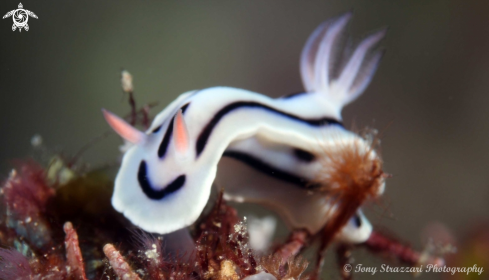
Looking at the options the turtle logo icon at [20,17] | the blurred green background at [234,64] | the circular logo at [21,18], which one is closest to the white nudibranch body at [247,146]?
the blurred green background at [234,64]

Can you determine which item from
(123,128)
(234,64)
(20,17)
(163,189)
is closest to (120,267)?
(163,189)

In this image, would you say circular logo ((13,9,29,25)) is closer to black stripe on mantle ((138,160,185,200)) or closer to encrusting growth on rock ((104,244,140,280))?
black stripe on mantle ((138,160,185,200))

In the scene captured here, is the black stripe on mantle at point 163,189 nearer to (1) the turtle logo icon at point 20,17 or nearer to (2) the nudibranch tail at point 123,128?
(2) the nudibranch tail at point 123,128

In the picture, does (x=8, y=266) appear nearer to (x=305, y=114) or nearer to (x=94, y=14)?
(x=305, y=114)

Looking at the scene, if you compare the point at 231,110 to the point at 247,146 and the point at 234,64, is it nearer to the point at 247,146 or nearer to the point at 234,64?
the point at 247,146

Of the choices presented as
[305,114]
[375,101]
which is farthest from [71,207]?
[375,101]

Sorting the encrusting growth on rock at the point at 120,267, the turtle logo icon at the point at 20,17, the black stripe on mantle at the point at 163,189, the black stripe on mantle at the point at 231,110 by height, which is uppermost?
the turtle logo icon at the point at 20,17
